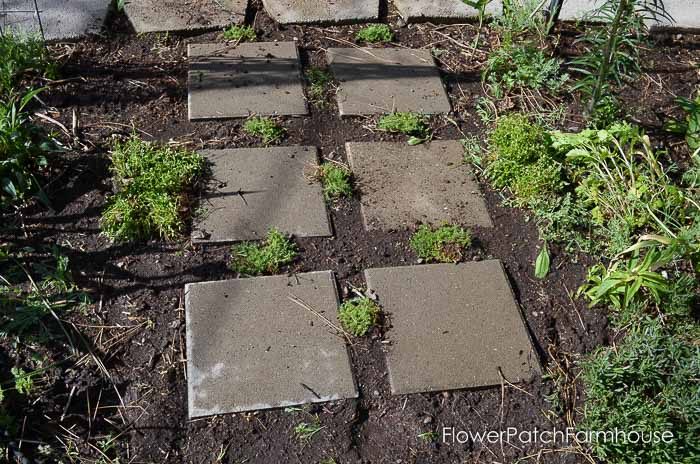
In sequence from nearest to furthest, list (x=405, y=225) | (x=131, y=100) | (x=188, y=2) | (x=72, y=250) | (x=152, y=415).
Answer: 1. (x=152, y=415)
2. (x=72, y=250)
3. (x=405, y=225)
4. (x=131, y=100)
5. (x=188, y=2)

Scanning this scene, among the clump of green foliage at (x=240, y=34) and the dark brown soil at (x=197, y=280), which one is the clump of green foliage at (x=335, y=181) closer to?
the dark brown soil at (x=197, y=280)

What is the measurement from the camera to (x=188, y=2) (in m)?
4.35

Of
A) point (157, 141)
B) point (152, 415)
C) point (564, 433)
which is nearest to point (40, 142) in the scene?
point (157, 141)

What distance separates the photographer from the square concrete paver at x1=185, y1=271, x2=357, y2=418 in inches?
104

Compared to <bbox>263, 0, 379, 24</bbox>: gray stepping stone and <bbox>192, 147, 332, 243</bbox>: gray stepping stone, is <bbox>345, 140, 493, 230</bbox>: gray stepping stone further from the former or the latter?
<bbox>263, 0, 379, 24</bbox>: gray stepping stone

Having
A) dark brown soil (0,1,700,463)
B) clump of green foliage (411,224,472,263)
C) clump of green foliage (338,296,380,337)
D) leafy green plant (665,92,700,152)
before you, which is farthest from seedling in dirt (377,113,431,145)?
leafy green plant (665,92,700,152)

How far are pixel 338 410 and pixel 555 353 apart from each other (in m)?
0.93

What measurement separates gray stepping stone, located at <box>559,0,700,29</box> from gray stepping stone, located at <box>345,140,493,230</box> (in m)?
1.50

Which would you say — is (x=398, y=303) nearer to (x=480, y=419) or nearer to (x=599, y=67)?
(x=480, y=419)

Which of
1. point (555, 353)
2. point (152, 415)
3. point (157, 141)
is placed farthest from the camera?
point (157, 141)

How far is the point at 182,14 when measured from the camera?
426 cm

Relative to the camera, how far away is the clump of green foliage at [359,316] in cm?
283

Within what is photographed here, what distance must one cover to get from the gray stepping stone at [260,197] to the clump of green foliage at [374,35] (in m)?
1.05

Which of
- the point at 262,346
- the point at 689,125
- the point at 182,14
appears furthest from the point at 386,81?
the point at 262,346
